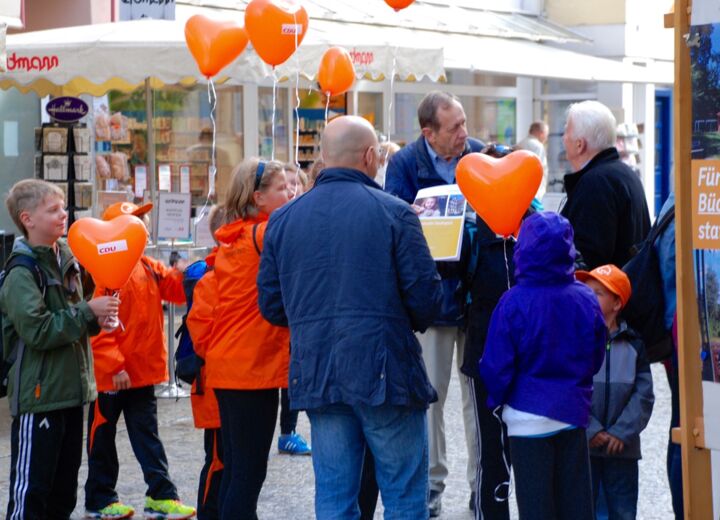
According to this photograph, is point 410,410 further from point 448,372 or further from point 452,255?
point 448,372

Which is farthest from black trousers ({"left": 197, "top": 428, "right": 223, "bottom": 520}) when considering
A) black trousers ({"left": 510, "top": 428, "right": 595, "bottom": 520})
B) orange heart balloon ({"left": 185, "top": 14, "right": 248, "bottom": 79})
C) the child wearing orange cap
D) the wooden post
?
orange heart balloon ({"left": 185, "top": 14, "right": 248, "bottom": 79})

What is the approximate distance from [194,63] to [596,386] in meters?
4.74

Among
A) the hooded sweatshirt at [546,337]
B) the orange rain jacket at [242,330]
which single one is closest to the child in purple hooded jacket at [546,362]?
the hooded sweatshirt at [546,337]

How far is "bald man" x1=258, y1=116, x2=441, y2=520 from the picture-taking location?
4703mm

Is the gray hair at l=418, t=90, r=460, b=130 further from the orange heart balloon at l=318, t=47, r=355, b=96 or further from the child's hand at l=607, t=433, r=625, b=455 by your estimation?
the orange heart balloon at l=318, t=47, r=355, b=96

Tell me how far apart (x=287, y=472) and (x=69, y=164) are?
20.0 feet

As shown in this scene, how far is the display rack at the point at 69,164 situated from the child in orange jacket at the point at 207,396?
680 centimetres

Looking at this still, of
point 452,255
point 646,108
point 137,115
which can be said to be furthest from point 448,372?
point 646,108

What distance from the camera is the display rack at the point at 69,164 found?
1280 centimetres

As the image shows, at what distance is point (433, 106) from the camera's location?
6.39 metres

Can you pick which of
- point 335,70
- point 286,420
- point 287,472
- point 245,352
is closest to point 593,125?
point 245,352

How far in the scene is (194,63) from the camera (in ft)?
30.1

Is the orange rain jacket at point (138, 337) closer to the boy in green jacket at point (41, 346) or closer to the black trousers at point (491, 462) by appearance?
the boy in green jacket at point (41, 346)

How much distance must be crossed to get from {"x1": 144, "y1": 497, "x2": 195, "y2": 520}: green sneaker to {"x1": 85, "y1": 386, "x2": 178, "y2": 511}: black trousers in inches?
1.4
